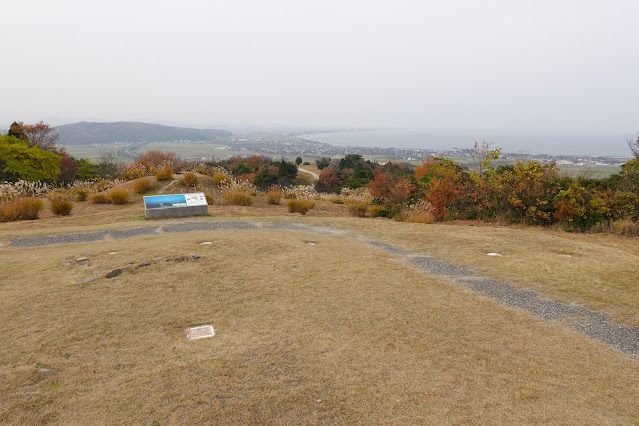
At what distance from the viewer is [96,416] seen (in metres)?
3.06

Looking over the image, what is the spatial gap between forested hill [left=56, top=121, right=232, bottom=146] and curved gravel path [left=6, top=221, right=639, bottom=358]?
127714 mm

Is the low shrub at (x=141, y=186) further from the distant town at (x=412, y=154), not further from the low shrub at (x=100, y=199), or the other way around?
the distant town at (x=412, y=154)

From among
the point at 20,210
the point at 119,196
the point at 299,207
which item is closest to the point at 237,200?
the point at 299,207

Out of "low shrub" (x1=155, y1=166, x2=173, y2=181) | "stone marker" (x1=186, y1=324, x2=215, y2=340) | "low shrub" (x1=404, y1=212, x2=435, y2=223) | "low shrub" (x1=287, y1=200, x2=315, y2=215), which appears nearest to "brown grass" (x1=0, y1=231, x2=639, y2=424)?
"stone marker" (x1=186, y1=324, x2=215, y2=340)

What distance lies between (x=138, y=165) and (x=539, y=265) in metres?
24.2

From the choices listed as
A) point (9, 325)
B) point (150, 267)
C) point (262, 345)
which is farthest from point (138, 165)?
point (262, 345)

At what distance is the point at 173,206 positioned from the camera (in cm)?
1282

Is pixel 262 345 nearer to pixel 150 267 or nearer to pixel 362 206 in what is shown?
pixel 150 267

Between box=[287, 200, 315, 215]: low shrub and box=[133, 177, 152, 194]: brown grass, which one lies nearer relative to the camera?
box=[287, 200, 315, 215]: low shrub

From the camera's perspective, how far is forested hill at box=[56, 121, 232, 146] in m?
123

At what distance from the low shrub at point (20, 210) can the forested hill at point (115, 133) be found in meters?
123

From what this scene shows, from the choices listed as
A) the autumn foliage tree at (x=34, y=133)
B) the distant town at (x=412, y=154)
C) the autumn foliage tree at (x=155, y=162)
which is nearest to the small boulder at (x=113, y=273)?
the distant town at (x=412, y=154)

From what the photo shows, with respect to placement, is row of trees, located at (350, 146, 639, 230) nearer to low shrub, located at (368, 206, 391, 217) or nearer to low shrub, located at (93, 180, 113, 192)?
low shrub, located at (368, 206, 391, 217)

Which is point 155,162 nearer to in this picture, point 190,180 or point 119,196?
point 190,180
